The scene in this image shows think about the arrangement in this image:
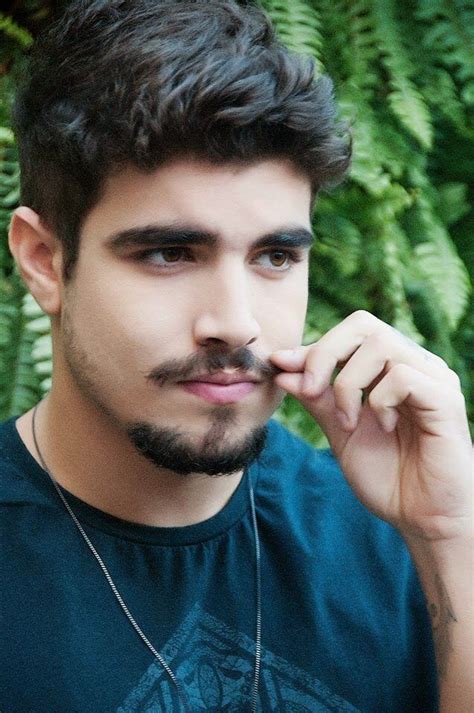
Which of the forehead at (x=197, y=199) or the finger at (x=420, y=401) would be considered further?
the finger at (x=420, y=401)

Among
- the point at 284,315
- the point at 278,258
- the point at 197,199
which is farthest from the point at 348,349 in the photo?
the point at 197,199

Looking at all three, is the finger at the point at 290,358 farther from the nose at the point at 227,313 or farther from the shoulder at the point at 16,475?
the shoulder at the point at 16,475

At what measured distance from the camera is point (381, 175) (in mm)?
3668

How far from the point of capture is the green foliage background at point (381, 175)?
350 cm

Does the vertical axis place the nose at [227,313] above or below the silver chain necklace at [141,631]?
above

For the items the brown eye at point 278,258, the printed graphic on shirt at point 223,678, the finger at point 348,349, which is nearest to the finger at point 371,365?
the finger at point 348,349

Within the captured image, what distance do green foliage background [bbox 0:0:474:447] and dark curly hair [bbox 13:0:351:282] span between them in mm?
1118

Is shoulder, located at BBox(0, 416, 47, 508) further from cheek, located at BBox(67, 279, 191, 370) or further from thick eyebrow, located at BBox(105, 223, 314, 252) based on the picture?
thick eyebrow, located at BBox(105, 223, 314, 252)

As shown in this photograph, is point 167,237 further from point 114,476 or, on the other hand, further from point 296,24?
point 296,24

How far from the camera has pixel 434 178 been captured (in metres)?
4.16

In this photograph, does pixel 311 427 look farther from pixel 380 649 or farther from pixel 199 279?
pixel 199 279

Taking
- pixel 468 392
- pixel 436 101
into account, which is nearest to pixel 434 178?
pixel 436 101

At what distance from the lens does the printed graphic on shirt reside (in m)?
2.18

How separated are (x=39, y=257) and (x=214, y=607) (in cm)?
97
